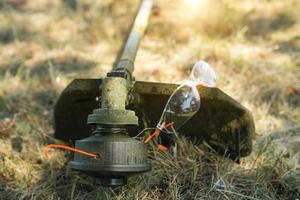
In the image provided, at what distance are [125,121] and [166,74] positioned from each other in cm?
153

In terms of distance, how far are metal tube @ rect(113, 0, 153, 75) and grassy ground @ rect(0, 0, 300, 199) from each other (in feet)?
0.91

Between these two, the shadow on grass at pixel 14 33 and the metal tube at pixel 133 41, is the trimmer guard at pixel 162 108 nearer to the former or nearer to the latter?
the metal tube at pixel 133 41

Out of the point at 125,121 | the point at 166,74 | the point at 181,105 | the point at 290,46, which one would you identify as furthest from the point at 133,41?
the point at 290,46

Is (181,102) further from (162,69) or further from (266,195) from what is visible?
(162,69)

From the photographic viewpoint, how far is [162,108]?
93.5 inches

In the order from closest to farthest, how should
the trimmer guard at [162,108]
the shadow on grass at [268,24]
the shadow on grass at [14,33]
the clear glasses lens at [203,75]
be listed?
1. the trimmer guard at [162,108]
2. the clear glasses lens at [203,75]
3. the shadow on grass at [268,24]
4. the shadow on grass at [14,33]

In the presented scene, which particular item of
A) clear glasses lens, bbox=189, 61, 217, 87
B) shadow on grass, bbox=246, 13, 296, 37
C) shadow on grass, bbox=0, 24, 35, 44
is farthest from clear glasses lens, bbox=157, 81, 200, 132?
shadow on grass, bbox=0, 24, 35, 44

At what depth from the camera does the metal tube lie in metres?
2.48

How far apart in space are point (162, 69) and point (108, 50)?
615 mm

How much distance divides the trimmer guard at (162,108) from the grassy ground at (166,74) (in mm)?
80

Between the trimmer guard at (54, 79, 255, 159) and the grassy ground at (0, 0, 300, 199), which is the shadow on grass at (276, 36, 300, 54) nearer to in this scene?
the grassy ground at (0, 0, 300, 199)

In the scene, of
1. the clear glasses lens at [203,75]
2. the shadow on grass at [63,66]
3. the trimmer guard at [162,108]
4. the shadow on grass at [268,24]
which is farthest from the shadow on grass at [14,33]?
the clear glasses lens at [203,75]

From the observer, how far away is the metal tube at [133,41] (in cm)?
248

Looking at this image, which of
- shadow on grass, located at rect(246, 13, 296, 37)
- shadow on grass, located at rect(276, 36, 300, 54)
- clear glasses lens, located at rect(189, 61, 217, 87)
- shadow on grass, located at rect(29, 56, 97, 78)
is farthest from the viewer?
shadow on grass, located at rect(246, 13, 296, 37)
